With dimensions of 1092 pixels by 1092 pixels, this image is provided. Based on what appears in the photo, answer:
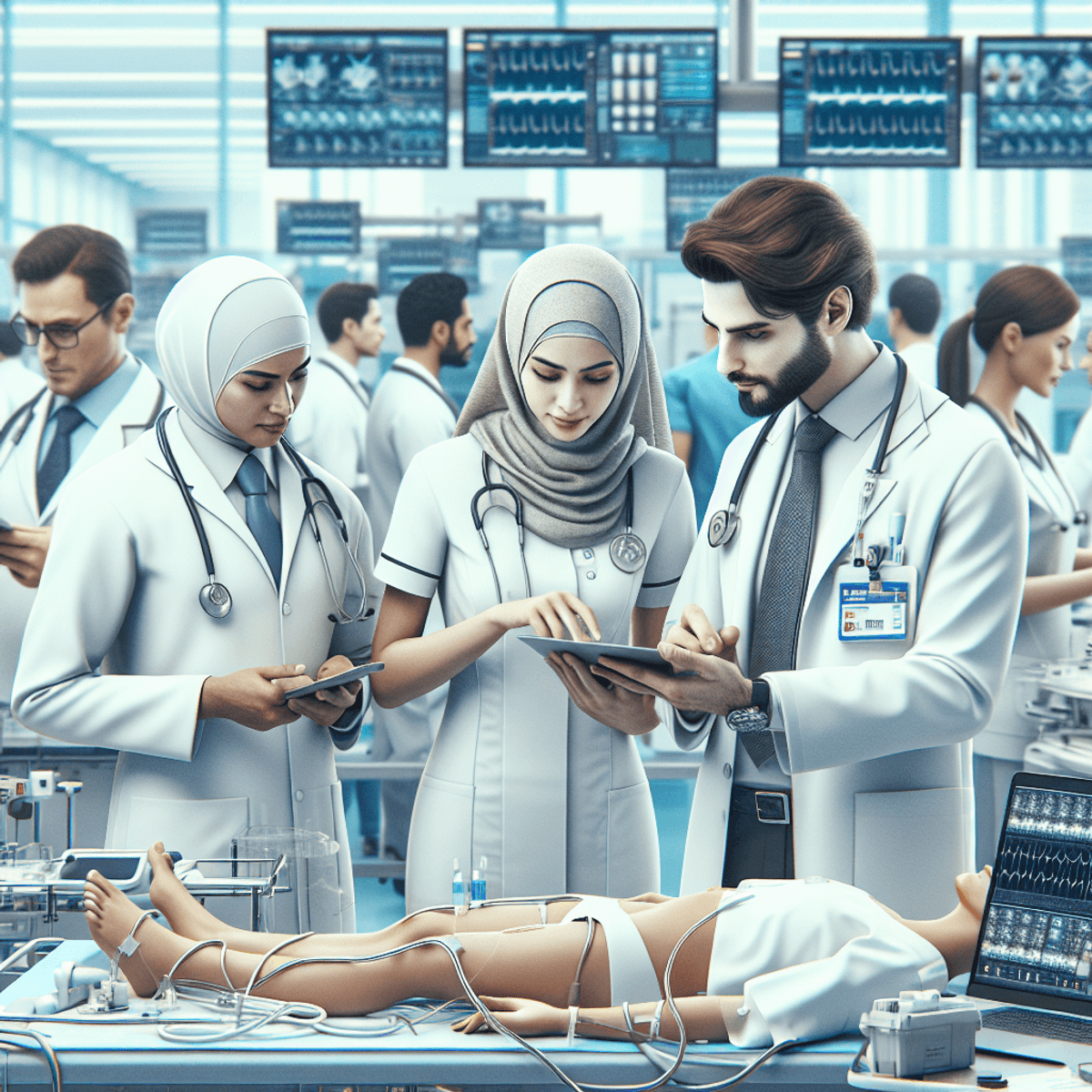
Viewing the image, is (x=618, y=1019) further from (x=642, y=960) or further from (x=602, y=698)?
(x=602, y=698)

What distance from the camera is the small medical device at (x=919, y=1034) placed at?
126cm

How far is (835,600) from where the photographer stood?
1.78 metres

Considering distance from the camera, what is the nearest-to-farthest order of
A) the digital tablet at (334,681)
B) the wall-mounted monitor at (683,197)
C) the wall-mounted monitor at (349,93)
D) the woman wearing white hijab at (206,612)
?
1. the digital tablet at (334,681)
2. the woman wearing white hijab at (206,612)
3. the wall-mounted monitor at (349,93)
4. the wall-mounted monitor at (683,197)

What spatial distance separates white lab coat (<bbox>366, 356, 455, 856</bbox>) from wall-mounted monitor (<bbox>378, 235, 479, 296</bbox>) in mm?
1061

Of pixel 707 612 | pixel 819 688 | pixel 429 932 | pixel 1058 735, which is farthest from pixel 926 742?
pixel 1058 735

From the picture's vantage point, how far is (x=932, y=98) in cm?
429

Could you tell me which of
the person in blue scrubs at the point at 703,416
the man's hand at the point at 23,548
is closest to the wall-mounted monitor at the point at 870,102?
the person in blue scrubs at the point at 703,416

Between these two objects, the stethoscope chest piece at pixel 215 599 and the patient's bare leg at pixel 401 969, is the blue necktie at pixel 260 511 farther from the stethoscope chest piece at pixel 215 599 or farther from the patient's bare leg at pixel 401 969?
the patient's bare leg at pixel 401 969

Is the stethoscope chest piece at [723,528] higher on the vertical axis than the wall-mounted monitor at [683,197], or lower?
lower

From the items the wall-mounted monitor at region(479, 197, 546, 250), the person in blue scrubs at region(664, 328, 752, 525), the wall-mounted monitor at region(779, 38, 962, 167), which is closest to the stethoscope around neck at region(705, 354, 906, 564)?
the person in blue scrubs at region(664, 328, 752, 525)

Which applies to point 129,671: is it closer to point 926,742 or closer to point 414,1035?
point 414,1035

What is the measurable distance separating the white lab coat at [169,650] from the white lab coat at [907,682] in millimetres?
664

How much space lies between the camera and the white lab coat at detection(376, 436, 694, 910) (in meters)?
1.93

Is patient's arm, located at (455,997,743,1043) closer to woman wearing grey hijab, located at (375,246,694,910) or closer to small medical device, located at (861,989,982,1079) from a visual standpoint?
small medical device, located at (861,989,982,1079)
